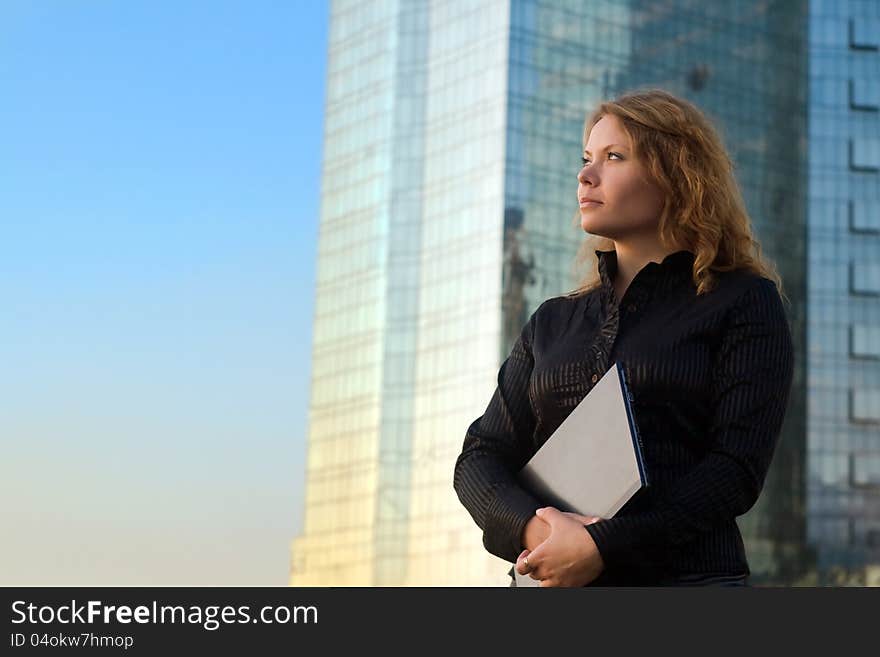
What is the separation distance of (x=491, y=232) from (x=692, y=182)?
67.2 meters

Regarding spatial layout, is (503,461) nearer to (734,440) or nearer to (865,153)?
(734,440)

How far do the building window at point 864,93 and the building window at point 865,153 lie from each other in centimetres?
158

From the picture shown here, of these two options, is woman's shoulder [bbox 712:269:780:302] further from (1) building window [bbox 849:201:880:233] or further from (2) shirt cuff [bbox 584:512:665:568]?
(1) building window [bbox 849:201:880:233]

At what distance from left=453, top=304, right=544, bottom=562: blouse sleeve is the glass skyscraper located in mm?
63460

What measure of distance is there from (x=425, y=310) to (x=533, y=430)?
234ft

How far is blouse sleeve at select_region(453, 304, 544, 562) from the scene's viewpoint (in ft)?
11.3

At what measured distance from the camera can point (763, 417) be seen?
3410mm

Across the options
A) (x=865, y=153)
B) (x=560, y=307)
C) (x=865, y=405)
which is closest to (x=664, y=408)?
(x=560, y=307)

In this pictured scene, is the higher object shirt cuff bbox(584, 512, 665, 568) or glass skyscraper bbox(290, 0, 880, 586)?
glass skyscraper bbox(290, 0, 880, 586)

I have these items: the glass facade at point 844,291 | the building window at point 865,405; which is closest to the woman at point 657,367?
the glass facade at point 844,291

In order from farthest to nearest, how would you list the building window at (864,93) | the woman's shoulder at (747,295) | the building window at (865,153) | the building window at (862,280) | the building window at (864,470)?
the building window at (864,93) → the building window at (865,153) → the building window at (862,280) → the building window at (864,470) → the woman's shoulder at (747,295)

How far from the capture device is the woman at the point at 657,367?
3.29m

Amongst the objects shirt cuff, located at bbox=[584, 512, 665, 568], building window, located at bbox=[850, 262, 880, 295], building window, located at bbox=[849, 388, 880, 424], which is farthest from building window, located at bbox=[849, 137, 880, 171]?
shirt cuff, located at bbox=[584, 512, 665, 568]

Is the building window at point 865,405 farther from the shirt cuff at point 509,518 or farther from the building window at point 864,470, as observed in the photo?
the shirt cuff at point 509,518
